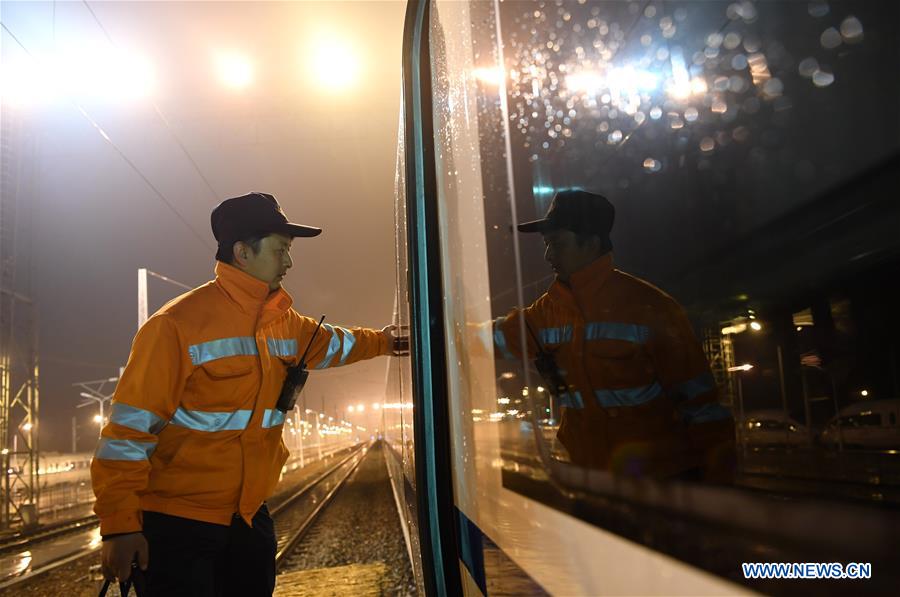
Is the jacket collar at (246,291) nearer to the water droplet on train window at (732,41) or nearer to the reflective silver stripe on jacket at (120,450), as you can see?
the reflective silver stripe on jacket at (120,450)

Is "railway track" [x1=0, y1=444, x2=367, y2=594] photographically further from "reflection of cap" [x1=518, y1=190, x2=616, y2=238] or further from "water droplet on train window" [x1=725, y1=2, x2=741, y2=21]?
"water droplet on train window" [x1=725, y1=2, x2=741, y2=21]

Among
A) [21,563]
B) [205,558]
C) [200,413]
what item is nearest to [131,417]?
[200,413]

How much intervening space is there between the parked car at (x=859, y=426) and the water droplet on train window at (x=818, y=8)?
34 centimetres

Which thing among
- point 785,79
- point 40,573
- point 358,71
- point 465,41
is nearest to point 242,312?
point 465,41

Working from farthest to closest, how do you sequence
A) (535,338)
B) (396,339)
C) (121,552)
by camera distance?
(396,339) < (121,552) < (535,338)

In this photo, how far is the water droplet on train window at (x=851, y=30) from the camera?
593 millimetres

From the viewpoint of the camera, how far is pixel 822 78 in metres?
0.59

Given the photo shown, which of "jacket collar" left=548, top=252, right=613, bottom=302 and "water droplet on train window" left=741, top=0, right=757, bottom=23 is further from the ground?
"water droplet on train window" left=741, top=0, right=757, bottom=23

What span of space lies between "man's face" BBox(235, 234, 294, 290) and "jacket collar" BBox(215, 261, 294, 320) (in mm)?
49

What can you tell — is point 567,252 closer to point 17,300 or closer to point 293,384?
point 293,384

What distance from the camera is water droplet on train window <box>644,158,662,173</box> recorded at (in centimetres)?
71

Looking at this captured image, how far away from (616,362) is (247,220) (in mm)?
2126

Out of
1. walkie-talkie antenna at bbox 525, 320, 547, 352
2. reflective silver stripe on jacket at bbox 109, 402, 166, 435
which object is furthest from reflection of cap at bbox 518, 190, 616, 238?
reflective silver stripe on jacket at bbox 109, 402, 166, 435

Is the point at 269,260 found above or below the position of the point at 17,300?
below
